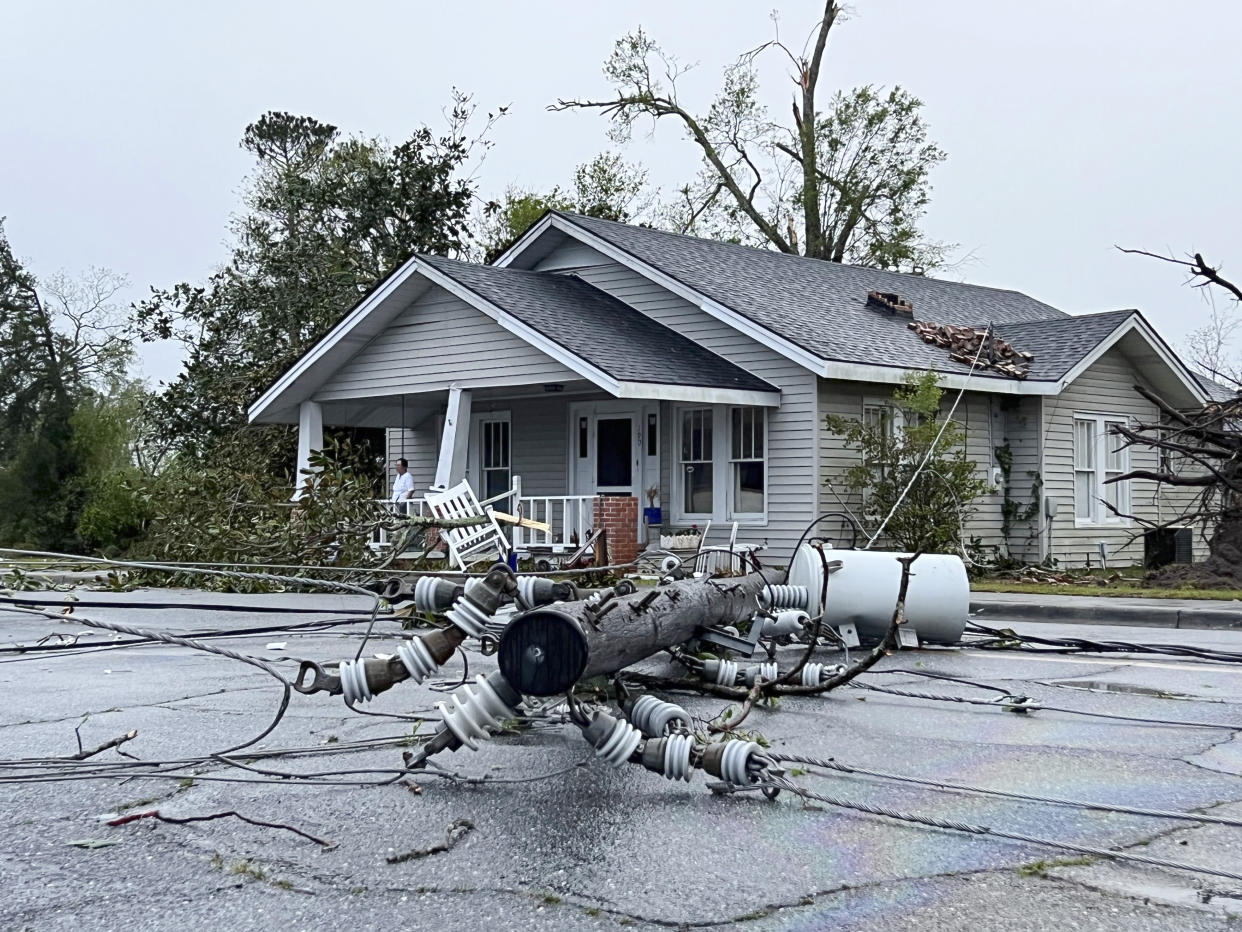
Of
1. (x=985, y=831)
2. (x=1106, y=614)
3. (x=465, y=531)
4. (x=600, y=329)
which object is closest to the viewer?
(x=985, y=831)

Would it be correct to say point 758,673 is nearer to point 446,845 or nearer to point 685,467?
point 446,845

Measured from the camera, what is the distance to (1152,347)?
71.8ft

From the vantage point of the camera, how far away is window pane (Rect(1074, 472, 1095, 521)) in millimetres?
21250

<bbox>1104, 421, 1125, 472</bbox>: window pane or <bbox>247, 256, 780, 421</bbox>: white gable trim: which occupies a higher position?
<bbox>247, 256, 780, 421</bbox>: white gable trim

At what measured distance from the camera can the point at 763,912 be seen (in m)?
3.68

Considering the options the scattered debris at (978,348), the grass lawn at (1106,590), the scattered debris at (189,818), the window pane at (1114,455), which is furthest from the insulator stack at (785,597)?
the window pane at (1114,455)

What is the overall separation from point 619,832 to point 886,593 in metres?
4.84

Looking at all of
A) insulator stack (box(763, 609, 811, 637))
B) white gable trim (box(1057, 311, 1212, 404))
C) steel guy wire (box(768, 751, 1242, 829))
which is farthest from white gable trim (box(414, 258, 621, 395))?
steel guy wire (box(768, 751, 1242, 829))

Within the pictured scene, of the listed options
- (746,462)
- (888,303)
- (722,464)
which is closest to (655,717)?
(746,462)

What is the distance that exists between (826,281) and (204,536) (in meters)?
12.2

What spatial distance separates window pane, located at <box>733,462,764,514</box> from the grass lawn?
333 cm

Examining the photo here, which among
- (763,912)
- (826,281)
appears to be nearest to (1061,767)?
(763,912)

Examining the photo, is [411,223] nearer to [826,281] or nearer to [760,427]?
[826,281]

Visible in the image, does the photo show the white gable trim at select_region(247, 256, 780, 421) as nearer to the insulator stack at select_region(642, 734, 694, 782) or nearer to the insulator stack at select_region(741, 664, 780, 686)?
the insulator stack at select_region(741, 664, 780, 686)
